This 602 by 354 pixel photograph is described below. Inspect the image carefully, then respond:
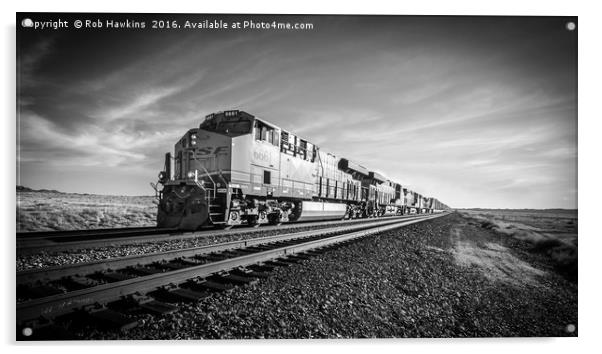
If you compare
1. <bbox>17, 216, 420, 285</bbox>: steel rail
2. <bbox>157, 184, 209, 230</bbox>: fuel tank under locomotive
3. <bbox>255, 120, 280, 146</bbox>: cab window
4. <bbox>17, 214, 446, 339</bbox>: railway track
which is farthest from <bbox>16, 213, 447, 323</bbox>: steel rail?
<bbox>255, 120, 280, 146</bbox>: cab window

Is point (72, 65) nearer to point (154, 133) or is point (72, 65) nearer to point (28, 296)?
point (154, 133)

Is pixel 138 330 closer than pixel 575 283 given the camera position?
Yes

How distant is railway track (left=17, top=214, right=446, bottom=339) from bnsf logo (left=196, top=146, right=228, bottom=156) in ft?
11.7

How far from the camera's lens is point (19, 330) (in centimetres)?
308

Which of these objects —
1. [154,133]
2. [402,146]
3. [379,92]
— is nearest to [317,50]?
[379,92]

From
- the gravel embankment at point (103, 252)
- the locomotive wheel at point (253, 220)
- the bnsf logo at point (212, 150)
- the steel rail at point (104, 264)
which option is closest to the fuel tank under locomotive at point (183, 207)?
the gravel embankment at point (103, 252)

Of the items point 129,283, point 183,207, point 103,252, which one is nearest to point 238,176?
point 183,207

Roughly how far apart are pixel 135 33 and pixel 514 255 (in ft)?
26.2

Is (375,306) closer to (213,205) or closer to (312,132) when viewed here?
(312,132)

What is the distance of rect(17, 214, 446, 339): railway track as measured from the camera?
9.28 ft

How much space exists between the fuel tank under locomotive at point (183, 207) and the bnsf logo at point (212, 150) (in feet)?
4.17

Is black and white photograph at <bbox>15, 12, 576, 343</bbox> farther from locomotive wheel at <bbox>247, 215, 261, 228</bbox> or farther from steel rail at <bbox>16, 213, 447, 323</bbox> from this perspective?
locomotive wheel at <bbox>247, 215, 261, 228</bbox>

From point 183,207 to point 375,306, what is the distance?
18.5 feet

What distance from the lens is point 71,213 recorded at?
407 inches
